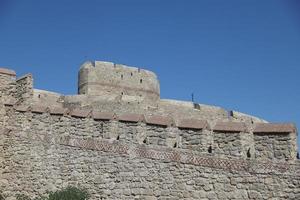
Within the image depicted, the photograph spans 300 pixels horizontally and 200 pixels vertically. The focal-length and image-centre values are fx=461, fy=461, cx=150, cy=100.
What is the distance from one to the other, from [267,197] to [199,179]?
141cm

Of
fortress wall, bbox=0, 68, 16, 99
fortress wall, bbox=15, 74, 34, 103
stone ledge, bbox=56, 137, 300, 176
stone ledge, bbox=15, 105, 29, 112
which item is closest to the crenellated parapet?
stone ledge, bbox=56, 137, 300, 176

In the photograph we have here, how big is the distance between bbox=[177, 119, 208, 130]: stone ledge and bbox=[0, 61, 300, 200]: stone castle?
2cm

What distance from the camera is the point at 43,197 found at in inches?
428

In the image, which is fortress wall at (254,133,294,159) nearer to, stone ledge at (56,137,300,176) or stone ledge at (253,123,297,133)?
stone ledge at (253,123,297,133)

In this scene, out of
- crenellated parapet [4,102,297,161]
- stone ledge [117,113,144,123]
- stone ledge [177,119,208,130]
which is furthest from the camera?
stone ledge [117,113,144,123]

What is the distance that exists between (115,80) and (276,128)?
19.2 m

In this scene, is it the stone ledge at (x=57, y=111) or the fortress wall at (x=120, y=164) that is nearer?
the fortress wall at (x=120, y=164)

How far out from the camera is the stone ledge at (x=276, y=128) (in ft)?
29.1

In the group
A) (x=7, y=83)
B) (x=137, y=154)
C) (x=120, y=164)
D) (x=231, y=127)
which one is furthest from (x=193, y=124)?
(x=7, y=83)

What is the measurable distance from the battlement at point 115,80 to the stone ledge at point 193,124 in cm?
1615

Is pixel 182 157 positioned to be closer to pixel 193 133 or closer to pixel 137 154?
pixel 193 133

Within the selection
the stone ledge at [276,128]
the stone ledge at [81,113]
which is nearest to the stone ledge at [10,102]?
the stone ledge at [81,113]

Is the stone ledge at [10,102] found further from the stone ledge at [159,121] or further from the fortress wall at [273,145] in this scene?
the fortress wall at [273,145]

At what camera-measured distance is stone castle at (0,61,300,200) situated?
352 inches
